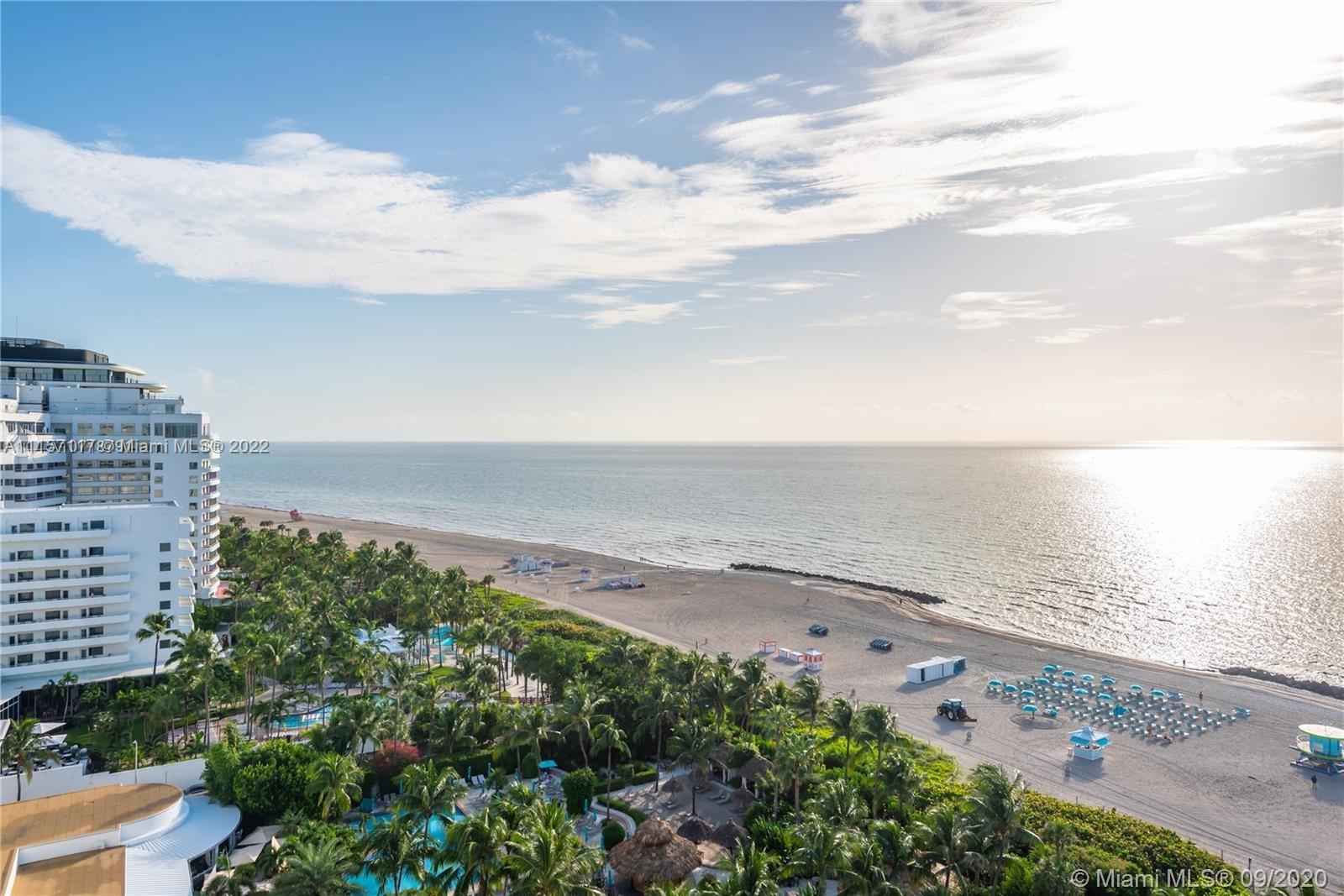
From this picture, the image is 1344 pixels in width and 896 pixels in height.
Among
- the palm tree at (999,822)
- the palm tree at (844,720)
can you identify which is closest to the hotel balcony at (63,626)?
the palm tree at (844,720)

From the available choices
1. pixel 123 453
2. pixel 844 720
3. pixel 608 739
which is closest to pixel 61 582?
pixel 123 453

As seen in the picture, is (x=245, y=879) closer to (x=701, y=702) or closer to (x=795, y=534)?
(x=701, y=702)

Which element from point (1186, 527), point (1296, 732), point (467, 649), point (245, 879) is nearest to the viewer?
point (245, 879)

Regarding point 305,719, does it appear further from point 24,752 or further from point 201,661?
point 24,752

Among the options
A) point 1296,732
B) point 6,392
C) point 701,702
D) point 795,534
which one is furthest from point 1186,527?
point 6,392

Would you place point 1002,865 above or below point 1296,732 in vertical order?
above

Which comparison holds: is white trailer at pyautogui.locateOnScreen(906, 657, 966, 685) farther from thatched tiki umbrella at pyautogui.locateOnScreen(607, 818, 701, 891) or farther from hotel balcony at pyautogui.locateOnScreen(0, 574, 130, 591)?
hotel balcony at pyautogui.locateOnScreen(0, 574, 130, 591)

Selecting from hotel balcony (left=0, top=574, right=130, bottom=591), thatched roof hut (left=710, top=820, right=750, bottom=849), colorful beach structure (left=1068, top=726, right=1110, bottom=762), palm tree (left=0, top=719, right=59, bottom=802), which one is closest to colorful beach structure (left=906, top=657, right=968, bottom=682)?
colorful beach structure (left=1068, top=726, right=1110, bottom=762)
